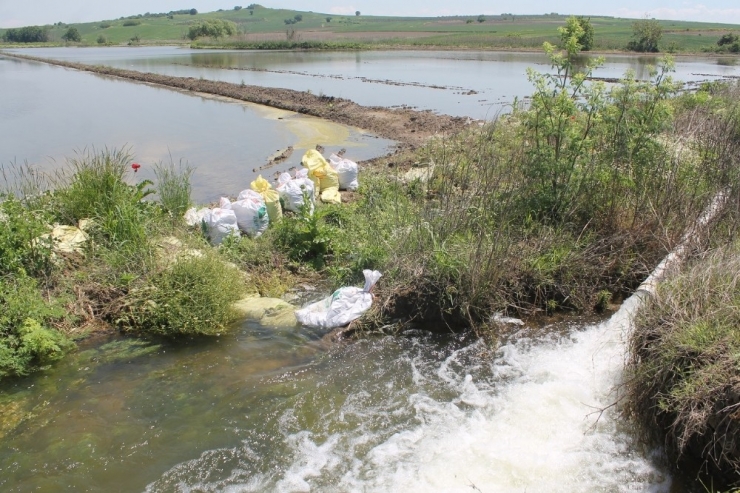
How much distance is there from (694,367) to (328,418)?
240 cm

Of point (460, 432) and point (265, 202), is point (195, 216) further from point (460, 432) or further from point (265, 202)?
point (460, 432)

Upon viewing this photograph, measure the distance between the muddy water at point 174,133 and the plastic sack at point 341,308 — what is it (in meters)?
4.40

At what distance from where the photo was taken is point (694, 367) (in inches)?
128

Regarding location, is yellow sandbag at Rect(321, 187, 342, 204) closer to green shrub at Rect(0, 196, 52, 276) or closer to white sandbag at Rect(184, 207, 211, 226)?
white sandbag at Rect(184, 207, 211, 226)

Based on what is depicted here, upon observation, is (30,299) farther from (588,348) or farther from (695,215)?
(695,215)

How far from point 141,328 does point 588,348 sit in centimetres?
394

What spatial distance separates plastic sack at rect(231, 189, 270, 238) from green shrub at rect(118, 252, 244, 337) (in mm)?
1330

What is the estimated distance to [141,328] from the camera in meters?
4.94

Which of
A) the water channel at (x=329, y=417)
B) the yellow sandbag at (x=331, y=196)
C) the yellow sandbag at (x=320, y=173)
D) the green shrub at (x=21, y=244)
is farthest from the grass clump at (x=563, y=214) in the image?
the green shrub at (x=21, y=244)

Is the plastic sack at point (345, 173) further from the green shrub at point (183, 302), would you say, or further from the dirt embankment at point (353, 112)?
the green shrub at point (183, 302)

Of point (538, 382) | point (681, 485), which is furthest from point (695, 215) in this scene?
point (681, 485)

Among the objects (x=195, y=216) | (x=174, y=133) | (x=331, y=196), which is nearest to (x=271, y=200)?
(x=195, y=216)

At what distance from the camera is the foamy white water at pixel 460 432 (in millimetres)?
3328

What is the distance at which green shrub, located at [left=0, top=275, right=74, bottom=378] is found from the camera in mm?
4309
